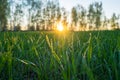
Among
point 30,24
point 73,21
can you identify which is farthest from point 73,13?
point 30,24

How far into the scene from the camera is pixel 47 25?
211 feet

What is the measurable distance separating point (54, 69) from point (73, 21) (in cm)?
6190

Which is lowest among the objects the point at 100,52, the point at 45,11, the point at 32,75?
the point at 32,75

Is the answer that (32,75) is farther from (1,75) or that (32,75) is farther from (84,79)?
(84,79)

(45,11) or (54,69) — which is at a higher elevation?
(45,11)

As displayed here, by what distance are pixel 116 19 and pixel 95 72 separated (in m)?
65.5

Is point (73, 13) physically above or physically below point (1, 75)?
above

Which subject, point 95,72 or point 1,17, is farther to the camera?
point 1,17

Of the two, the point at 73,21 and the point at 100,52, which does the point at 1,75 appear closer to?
the point at 100,52

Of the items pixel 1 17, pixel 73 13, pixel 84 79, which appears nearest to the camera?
pixel 84 79

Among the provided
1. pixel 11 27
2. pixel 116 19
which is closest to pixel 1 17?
pixel 11 27

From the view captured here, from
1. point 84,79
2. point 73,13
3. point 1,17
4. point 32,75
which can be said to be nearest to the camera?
point 84,79

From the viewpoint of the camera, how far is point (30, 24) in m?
64.0

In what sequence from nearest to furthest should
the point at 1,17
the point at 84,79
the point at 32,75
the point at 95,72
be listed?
the point at 84,79
the point at 95,72
the point at 32,75
the point at 1,17
